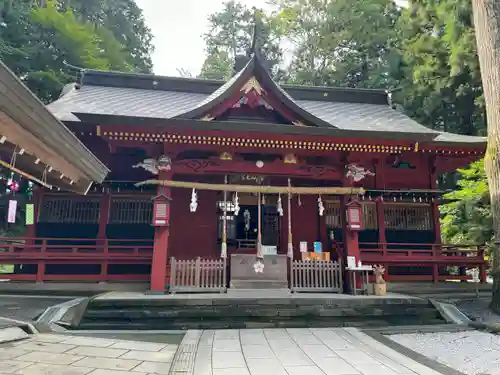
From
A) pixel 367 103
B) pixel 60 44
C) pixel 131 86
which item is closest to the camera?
pixel 131 86

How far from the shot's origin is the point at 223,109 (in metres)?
9.21

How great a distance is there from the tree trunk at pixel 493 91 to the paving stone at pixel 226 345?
636 centimetres

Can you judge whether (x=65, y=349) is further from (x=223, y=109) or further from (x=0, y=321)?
(x=223, y=109)

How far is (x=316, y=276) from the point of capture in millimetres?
8750

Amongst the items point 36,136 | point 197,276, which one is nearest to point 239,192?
point 197,276

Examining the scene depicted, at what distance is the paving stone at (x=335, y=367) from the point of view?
4.20 meters

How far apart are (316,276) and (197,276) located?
3.08m

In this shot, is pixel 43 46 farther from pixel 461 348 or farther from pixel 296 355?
pixel 461 348

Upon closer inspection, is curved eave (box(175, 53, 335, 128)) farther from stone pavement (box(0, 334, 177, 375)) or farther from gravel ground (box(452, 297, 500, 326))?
stone pavement (box(0, 334, 177, 375))

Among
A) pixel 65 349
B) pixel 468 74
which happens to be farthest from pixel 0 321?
pixel 468 74

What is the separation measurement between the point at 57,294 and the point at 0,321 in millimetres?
2817

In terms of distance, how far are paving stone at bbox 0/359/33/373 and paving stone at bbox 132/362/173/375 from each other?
1.31m

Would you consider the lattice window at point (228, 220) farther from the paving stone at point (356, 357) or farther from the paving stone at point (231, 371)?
the paving stone at point (231, 371)

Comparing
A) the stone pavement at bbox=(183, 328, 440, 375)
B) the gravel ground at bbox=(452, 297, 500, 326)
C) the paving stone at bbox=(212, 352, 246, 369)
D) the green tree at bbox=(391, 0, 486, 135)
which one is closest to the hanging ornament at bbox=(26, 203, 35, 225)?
the stone pavement at bbox=(183, 328, 440, 375)
